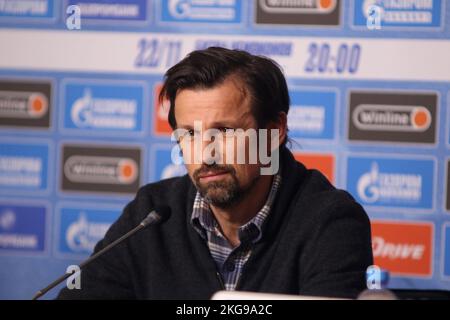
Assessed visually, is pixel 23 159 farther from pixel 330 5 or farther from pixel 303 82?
pixel 330 5

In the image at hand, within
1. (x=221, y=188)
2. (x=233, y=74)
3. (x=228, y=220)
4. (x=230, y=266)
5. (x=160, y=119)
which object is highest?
(x=233, y=74)

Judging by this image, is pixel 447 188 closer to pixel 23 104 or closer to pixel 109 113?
pixel 109 113

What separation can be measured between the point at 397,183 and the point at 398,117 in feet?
0.86

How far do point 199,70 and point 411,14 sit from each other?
1.19 meters

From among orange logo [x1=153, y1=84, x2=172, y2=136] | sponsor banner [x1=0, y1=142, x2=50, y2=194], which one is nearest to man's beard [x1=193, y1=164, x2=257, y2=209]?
orange logo [x1=153, y1=84, x2=172, y2=136]

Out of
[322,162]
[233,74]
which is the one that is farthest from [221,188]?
[322,162]

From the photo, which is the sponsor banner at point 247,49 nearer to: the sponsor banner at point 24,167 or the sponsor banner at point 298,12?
the sponsor banner at point 298,12

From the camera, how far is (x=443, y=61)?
2793 mm

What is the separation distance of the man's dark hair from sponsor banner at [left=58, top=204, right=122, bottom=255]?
1068 mm

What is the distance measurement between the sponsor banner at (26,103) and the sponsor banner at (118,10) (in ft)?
1.23

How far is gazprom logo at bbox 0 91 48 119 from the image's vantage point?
3.12 meters

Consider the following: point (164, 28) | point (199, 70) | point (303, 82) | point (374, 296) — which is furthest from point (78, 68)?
point (374, 296)

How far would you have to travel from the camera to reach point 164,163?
3.03 meters
